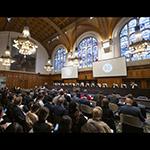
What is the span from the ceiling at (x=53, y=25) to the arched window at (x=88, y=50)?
1332mm

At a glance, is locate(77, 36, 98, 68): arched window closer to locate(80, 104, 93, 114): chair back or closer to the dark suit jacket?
locate(80, 104, 93, 114): chair back

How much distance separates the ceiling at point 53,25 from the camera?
43.2ft

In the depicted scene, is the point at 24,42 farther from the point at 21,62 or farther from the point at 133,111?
the point at 21,62

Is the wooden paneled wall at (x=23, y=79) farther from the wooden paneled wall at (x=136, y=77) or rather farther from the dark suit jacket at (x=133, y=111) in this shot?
the dark suit jacket at (x=133, y=111)

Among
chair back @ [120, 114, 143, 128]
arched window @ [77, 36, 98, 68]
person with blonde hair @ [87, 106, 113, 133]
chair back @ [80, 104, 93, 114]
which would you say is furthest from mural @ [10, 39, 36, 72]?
Answer: person with blonde hair @ [87, 106, 113, 133]

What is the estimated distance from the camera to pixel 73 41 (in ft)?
57.4

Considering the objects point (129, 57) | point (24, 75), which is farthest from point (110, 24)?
point (24, 75)

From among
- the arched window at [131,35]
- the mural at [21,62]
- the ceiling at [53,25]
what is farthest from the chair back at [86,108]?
the mural at [21,62]

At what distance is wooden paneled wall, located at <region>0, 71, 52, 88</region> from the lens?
19.0 meters

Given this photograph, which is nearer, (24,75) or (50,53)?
(24,75)

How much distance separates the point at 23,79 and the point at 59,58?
18.8ft

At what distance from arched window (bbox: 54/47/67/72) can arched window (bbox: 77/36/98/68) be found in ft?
12.3

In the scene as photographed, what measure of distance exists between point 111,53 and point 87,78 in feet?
12.8

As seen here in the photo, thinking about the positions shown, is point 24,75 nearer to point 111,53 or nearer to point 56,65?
point 56,65
